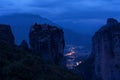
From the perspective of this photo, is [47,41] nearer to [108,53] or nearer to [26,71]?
[108,53]

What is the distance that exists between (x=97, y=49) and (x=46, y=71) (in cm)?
3519

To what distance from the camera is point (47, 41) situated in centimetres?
3950

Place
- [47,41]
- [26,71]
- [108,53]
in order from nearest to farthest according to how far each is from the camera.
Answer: [26,71]
[47,41]
[108,53]

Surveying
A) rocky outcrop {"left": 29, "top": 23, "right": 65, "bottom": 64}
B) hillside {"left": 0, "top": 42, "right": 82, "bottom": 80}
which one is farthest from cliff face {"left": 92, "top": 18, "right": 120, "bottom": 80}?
hillside {"left": 0, "top": 42, "right": 82, "bottom": 80}

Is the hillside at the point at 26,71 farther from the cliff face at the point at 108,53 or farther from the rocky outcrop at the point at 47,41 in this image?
the cliff face at the point at 108,53

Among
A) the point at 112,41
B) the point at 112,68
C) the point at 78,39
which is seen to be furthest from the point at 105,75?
the point at 78,39

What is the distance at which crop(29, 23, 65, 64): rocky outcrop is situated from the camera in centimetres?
3866

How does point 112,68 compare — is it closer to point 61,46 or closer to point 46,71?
point 61,46

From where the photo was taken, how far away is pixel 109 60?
51.1 metres

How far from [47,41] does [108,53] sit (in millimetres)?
14236

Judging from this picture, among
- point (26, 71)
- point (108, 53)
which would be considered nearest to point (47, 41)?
point (108, 53)

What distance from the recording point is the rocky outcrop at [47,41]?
38656mm

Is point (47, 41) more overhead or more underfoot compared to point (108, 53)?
more overhead

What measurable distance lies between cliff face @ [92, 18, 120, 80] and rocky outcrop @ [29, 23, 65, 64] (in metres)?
11.9
